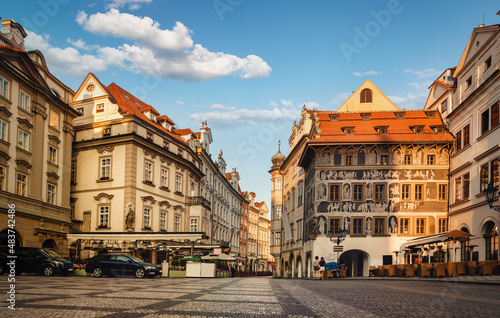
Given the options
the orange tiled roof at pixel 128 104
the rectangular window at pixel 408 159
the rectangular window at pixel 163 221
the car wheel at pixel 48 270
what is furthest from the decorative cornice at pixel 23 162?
the rectangular window at pixel 408 159

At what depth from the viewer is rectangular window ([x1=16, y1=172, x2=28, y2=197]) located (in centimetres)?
3241

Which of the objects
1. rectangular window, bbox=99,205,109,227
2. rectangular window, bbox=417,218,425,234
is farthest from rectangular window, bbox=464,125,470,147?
rectangular window, bbox=99,205,109,227

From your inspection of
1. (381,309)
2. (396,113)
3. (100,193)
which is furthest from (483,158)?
(100,193)

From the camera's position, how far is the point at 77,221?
43562mm

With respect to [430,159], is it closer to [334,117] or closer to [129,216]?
[334,117]

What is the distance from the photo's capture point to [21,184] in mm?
32781

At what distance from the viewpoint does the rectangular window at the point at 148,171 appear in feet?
150

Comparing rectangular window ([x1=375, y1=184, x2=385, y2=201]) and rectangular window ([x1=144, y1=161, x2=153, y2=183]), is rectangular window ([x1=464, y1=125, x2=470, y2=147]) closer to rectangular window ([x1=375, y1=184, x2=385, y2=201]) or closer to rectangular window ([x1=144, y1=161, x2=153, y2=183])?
rectangular window ([x1=375, y1=184, x2=385, y2=201])

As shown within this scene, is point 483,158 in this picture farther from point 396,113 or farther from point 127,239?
point 127,239

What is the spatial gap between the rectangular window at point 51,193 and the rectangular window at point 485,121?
99.4 feet

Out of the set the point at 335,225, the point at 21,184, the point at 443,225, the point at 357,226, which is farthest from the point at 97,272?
the point at 443,225

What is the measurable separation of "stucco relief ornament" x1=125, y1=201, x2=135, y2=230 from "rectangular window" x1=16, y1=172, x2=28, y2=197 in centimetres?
1085

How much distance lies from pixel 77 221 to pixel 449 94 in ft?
109

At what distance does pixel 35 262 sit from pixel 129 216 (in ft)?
54.5
